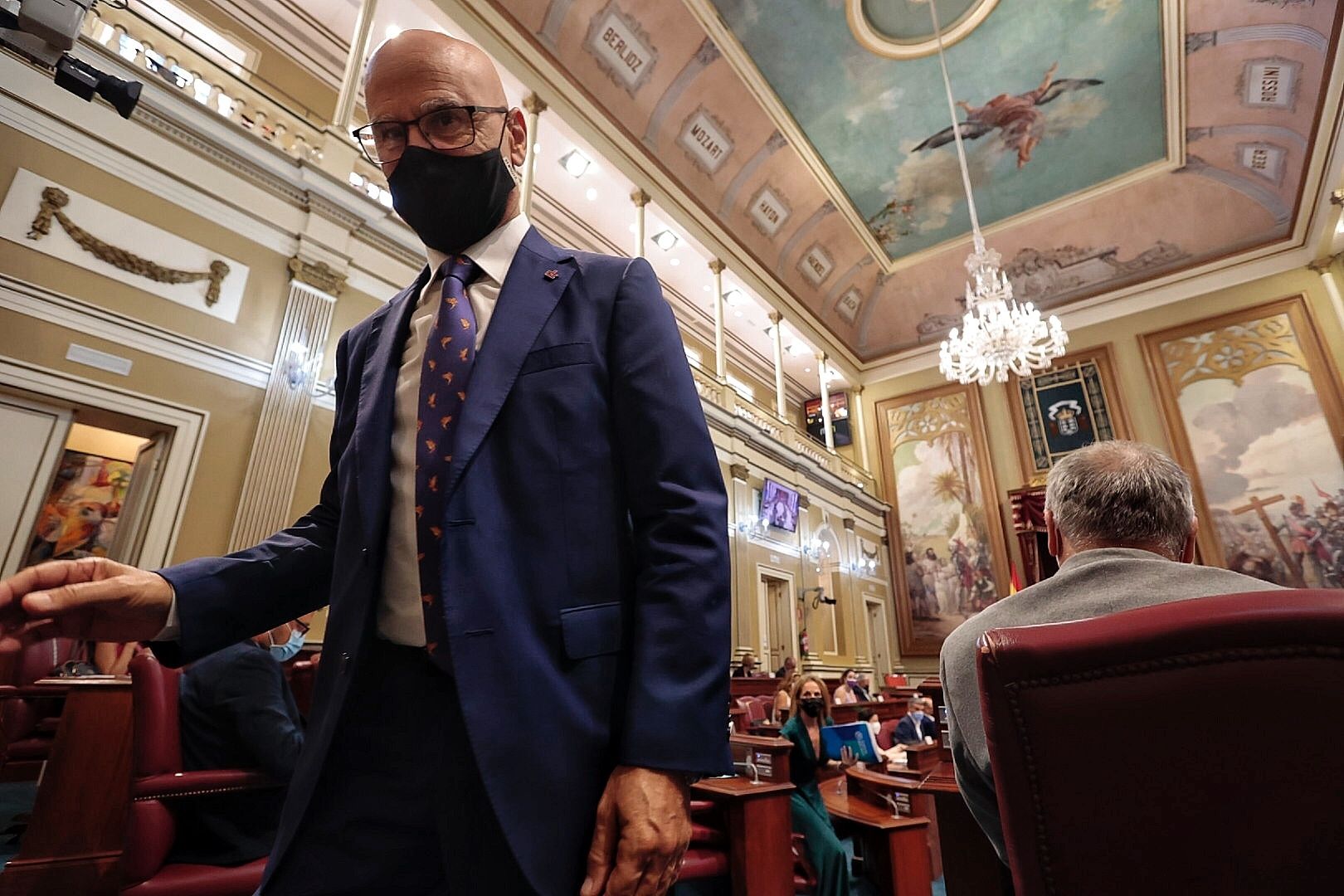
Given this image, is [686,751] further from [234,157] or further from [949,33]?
[949,33]

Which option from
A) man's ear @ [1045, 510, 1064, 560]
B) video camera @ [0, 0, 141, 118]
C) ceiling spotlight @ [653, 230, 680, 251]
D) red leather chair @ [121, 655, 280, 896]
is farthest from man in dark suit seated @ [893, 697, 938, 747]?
ceiling spotlight @ [653, 230, 680, 251]

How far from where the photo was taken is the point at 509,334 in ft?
2.79

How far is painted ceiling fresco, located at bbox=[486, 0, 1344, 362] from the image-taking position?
9.10 m

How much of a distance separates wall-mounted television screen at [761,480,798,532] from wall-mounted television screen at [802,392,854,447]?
4.47 metres

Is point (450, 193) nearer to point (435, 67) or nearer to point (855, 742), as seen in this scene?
point (435, 67)

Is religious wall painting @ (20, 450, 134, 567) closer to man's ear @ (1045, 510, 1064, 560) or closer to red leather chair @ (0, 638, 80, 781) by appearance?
red leather chair @ (0, 638, 80, 781)

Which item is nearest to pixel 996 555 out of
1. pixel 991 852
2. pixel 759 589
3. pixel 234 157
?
pixel 759 589

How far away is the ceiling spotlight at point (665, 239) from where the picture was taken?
1144 cm

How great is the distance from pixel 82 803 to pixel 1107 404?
49.9ft

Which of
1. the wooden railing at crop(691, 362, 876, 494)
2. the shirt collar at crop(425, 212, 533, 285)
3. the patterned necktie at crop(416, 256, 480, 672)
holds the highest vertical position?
the wooden railing at crop(691, 362, 876, 494)

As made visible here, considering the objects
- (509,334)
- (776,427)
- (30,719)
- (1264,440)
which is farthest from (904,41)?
(30,719)

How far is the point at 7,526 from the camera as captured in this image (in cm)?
439

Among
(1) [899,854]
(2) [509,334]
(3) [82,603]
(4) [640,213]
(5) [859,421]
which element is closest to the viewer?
(3) [82,603]

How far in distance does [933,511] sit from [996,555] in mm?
1629
